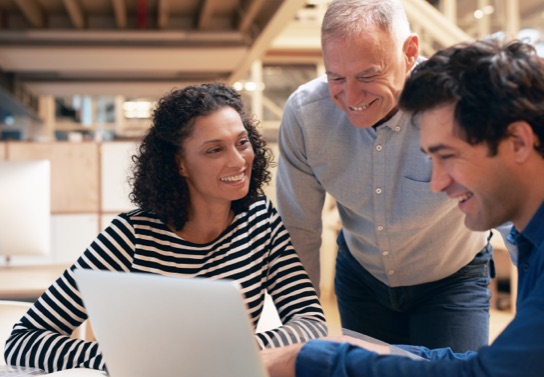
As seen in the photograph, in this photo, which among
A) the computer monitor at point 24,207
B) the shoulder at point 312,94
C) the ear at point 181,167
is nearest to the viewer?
the ear at point 181,167

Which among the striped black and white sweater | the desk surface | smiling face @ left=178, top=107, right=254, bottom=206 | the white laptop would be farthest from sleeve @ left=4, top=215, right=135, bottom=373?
the desk surface

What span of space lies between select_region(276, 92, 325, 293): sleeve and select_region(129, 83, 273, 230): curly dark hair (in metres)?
0.22

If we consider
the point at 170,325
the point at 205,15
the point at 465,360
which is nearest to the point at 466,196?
the point at 465,360

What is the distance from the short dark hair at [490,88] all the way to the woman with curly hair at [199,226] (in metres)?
0.66

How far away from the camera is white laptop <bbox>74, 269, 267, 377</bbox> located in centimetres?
94

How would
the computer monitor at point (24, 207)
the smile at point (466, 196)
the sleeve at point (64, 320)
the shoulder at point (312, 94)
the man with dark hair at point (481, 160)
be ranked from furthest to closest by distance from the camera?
1. the computer monitor at point (24, 207)
2. the shoulder at point (312, 94)
3. the sleeve at point (64, 320)
4. the smile at point (466, 196)
5. the man with dark hair at point (481, 160)

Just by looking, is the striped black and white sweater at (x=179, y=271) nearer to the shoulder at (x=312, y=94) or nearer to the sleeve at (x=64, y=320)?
the sleeve at (x=64, y=320)

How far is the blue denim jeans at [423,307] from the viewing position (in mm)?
1867

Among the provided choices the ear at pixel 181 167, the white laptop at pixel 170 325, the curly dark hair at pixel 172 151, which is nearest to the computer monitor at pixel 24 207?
the curly dark hair at pixel 172 151

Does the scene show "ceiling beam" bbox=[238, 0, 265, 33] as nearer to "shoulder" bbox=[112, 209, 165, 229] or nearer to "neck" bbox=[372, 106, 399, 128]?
"neck" bbox=[372, 106, 399, 128]

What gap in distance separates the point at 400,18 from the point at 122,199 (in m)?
3.65

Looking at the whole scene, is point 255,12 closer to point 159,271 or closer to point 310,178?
point 310,178

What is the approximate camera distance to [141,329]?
1.05 m

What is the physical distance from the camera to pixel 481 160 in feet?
3.54
